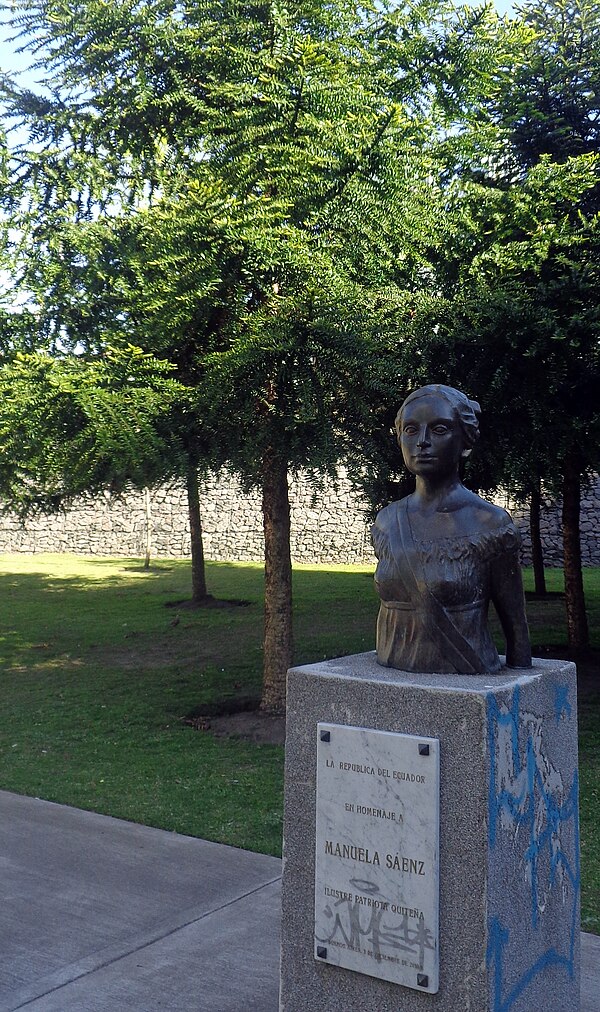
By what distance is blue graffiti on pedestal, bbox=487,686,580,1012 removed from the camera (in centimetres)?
327

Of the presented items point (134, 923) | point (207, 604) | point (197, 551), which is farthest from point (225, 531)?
point (134, 923)

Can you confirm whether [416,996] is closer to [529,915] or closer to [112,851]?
[529,915]

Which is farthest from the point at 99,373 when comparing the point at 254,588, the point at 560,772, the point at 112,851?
the point at 254,588

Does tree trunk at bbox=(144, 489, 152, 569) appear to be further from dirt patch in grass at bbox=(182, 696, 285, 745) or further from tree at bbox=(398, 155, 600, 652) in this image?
tree at bbox=(398, 155, 600, 652)

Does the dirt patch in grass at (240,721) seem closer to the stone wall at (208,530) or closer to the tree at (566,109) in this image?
the tree at (566,109)

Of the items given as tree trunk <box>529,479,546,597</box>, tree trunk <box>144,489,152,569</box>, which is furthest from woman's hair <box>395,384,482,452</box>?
tree trunk <box>144,489,152,569</box>

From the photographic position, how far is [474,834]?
10.7ft

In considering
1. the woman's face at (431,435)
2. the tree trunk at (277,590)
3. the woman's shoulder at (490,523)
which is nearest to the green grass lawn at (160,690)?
the tree trunk at (277,590)

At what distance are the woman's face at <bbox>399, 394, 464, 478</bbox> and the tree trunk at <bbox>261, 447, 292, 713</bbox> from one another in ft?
15.5

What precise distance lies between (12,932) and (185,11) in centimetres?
688

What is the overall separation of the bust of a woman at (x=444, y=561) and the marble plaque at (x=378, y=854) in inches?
16.1

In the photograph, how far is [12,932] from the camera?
451 cm

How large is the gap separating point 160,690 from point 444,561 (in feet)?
23.8

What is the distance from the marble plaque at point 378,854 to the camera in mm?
3318
